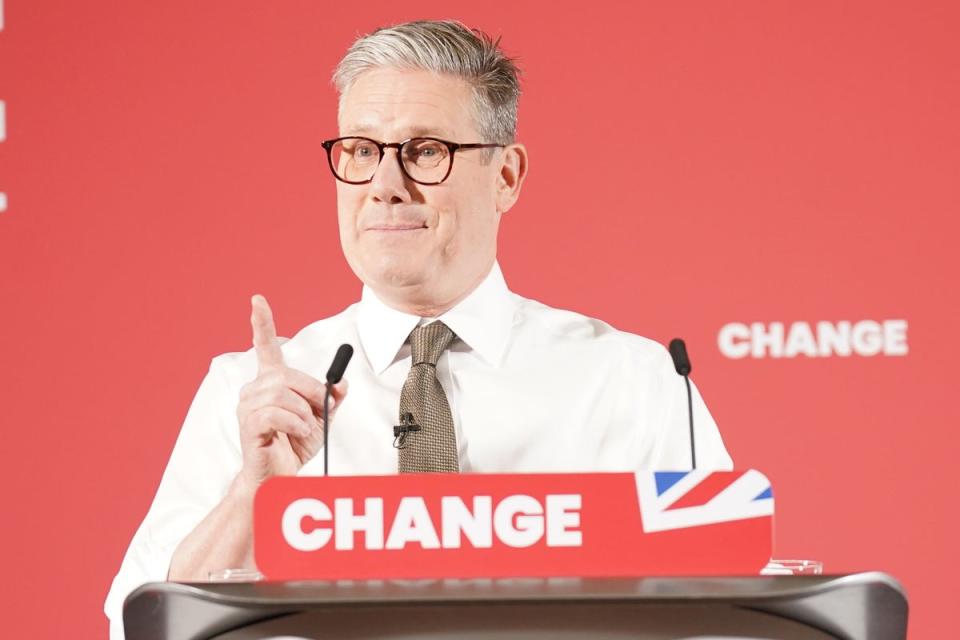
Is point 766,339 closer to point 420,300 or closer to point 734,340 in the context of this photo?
point 734,340

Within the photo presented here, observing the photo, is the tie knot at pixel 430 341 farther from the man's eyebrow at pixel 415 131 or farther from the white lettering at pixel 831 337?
the white lettering at pixel 831 337

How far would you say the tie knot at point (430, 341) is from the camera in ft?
6.93

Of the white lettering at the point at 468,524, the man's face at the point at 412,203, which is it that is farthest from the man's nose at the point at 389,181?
the white lettering at the point at 468,524

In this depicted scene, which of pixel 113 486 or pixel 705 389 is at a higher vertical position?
pixel 705 389

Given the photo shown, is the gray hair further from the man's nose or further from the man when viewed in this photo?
the man's nose

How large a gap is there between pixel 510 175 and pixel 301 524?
117cm

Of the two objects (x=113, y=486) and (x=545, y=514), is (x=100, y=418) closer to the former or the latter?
(x=113, y=486)

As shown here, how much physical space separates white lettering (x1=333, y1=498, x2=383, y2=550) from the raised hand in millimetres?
446

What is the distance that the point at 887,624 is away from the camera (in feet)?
3.72

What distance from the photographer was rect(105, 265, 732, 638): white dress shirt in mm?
2123

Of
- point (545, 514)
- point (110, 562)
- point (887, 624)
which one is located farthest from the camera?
point (110, 562)

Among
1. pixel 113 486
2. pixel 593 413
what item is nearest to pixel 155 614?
pixel 593 413

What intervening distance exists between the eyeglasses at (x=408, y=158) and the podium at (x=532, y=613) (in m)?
1.08

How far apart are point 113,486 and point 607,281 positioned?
42.7 inches
